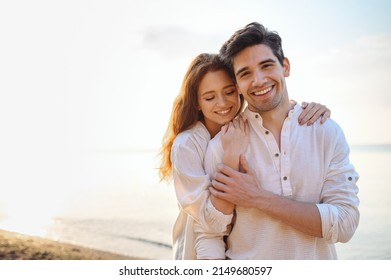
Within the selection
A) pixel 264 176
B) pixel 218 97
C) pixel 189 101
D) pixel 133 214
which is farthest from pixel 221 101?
pixel 133 214

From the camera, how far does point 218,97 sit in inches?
109

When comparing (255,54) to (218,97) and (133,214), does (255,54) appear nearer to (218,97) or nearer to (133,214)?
(218,97)

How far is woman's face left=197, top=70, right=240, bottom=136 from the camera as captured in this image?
2.78 m

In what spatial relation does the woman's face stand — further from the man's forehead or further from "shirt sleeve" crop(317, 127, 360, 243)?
"shirt sleeve" crop(317, 127, 360, 243)

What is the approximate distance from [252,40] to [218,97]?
1.33ft

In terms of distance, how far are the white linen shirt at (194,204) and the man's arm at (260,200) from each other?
8 centimetres

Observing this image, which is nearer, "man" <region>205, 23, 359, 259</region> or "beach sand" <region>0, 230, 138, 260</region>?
"man" <region>205, 23, 359, 259</region>

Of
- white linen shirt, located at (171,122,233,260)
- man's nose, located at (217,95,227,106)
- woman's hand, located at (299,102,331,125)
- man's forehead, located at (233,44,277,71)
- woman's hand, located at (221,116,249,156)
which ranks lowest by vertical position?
white linen shirt, located at (171,122,233,260)

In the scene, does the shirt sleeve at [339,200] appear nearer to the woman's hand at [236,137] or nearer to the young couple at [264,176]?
the young couple at [264,176]

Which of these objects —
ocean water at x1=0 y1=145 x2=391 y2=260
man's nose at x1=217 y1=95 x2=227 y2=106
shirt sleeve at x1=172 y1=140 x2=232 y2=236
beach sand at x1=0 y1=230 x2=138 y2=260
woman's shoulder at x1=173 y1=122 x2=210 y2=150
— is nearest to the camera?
shirt sleeve at x1=172 y1=140 x2=232 y2=236

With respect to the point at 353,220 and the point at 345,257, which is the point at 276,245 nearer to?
the point at 353,220

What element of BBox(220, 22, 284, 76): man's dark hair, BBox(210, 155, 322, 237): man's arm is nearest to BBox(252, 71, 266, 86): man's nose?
BBox(220, 22, 284, 76): man's dark hair

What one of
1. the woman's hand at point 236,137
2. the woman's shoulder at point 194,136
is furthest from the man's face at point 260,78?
the woman's shoulder at point 194,136
